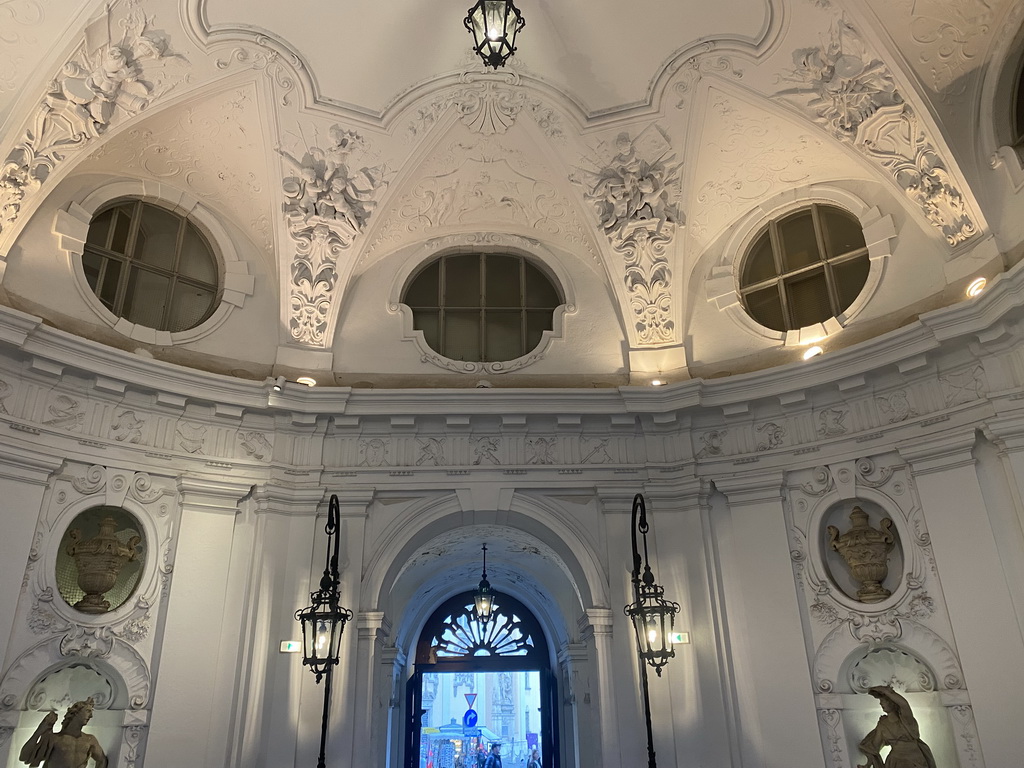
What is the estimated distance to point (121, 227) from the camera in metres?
10.4

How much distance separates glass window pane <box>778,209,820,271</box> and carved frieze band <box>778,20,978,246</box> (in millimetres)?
1317

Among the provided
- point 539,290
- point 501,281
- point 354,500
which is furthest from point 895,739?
point 501,281

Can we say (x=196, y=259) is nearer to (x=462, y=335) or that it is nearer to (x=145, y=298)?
(x=145, y=298)

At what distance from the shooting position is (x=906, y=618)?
→ 335 inches

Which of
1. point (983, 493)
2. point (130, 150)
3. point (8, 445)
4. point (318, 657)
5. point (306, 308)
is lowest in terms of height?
point (318, 657)

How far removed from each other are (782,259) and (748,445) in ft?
9.10

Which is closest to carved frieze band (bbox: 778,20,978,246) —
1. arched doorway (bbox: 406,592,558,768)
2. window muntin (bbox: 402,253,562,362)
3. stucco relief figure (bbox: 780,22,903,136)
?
stucco relief figure (bbox: 780,22,903,136)

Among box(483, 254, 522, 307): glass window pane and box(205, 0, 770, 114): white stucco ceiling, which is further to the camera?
box(483, 254, 522, 307): glass window pane

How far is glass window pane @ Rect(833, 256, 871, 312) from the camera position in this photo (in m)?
10.2

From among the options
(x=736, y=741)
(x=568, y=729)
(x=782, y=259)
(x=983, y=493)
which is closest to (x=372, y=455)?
(x=736, y=741)

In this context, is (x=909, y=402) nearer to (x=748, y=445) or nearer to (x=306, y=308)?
(x=748, y=445)

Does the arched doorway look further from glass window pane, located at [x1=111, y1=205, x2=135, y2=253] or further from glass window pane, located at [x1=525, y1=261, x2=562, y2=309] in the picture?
glass window pane, located at [x1=111, y1=205, x2=135, y2=253]

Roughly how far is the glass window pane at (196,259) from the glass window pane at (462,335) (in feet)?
10.8

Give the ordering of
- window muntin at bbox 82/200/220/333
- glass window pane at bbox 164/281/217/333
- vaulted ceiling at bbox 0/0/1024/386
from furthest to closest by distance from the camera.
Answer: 1. glass window pane at bbox 164/281/217/333
2. window muntin at bbox 82/200/220/333
3. vaulted ceiling at bbox 0/0/1024/386
